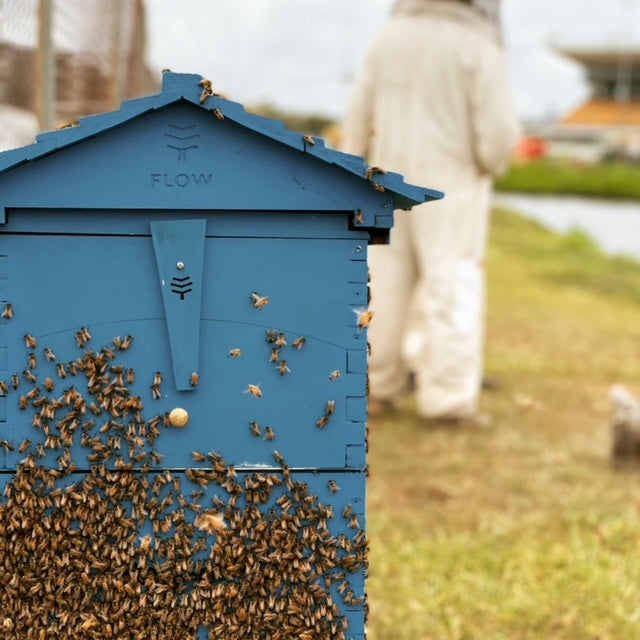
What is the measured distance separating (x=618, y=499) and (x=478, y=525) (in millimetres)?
700

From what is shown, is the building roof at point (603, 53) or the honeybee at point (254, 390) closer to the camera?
the honeybee at point (254, 390)

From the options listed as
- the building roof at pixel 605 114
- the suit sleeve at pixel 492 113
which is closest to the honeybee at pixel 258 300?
the suit sleeve at pixel 492 113

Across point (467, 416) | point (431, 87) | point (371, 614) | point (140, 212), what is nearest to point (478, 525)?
point (371, 614)

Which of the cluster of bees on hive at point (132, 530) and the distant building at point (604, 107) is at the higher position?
the cluster of bees on hive at point (132, 530)

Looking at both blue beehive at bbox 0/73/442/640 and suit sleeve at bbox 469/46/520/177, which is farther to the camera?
suit sleeve at bbox 469/46/520/177

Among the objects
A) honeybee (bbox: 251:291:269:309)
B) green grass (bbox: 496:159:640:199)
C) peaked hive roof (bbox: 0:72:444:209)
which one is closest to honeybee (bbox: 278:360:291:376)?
honeybee (bbox: 251:291:269:309)

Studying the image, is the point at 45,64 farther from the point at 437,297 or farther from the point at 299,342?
the point at 437,297

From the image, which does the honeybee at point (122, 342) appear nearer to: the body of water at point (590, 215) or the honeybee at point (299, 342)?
the honeybee at point (299, 342)

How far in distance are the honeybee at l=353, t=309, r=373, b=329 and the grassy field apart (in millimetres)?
1516

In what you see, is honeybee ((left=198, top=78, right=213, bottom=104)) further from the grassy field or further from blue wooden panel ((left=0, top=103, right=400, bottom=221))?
the grassy field

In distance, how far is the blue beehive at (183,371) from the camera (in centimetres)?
189

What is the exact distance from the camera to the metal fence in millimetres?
3443

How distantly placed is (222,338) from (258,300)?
0.10 m

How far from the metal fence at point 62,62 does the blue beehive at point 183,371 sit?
111cm
